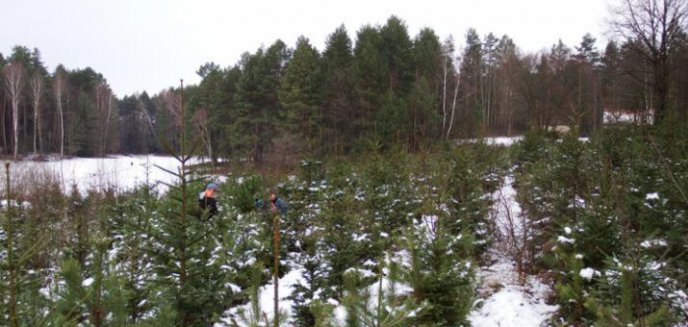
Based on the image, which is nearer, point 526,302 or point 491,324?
point 491,324

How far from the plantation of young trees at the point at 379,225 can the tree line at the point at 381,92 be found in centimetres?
27

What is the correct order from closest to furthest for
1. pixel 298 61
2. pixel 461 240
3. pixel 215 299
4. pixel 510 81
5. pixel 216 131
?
pixel 215 299
pixel 461 240
pixel 298 61
pixel 510 81
pixel 216 131

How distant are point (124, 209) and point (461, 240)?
9.15m

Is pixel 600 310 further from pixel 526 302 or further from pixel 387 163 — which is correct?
pixel 387 163

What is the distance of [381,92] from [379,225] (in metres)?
21.9

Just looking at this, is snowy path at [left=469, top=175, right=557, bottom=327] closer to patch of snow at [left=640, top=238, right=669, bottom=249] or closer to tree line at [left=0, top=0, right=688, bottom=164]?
patch of snow at [left=640, top=238, right=669, bottom=249]

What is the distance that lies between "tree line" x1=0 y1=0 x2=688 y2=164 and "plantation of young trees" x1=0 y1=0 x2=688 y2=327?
269 millimetres

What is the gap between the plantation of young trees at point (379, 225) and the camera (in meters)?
2.98

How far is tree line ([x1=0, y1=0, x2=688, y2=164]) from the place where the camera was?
19047mm

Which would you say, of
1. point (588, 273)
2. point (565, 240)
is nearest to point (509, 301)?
point (565, 240)

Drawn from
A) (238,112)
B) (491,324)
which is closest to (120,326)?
(491,324)

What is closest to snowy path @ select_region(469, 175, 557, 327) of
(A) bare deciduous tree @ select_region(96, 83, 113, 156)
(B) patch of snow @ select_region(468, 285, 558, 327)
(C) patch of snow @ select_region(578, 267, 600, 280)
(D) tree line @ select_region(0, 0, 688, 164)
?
(B) patch of snow @ select_region(468, 285, 558, 327)

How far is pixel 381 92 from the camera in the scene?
28203 millimetres

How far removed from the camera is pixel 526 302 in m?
5.85
